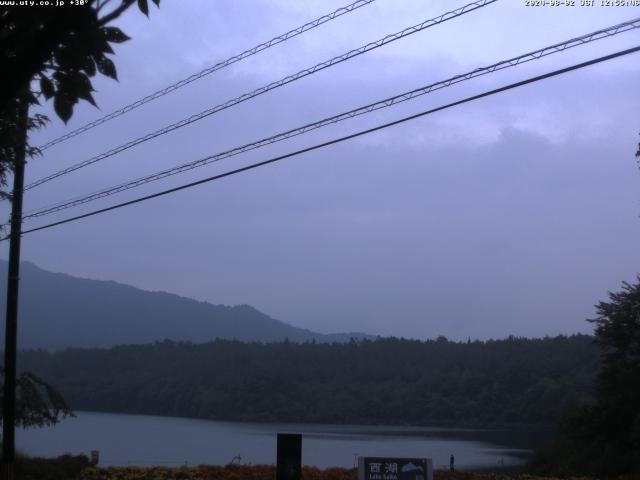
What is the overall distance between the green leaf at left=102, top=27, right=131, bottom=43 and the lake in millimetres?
23275

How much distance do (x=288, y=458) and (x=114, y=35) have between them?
9223mm

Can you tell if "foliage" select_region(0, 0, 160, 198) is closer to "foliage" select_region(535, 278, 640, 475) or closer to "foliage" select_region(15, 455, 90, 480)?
"foliage" select_region(15, 455, 90, 480)

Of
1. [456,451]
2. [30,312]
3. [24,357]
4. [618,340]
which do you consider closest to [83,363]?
[24,357]

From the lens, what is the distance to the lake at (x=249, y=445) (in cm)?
3303

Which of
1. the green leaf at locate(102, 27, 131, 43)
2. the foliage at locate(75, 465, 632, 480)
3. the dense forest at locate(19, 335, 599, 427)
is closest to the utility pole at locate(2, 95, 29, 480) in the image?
the foliage at locate(75, 465, 632, 480)

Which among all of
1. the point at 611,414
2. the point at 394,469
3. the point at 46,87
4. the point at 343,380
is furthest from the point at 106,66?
the point at 343,380

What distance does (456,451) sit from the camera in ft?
124

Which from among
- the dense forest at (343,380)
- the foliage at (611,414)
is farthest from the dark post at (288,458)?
the dense forest at (343,380)

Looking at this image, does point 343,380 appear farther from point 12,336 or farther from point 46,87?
point 46,87

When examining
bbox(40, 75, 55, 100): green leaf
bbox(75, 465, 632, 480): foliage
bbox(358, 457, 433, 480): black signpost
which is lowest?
bbox(75, 465, 632, 480): foliage

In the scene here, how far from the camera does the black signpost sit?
13.4 m

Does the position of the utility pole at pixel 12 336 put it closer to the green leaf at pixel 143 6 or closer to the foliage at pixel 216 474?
the foliage at pixel 216 474

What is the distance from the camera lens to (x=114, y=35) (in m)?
5.30

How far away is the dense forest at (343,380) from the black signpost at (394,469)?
128 ft
